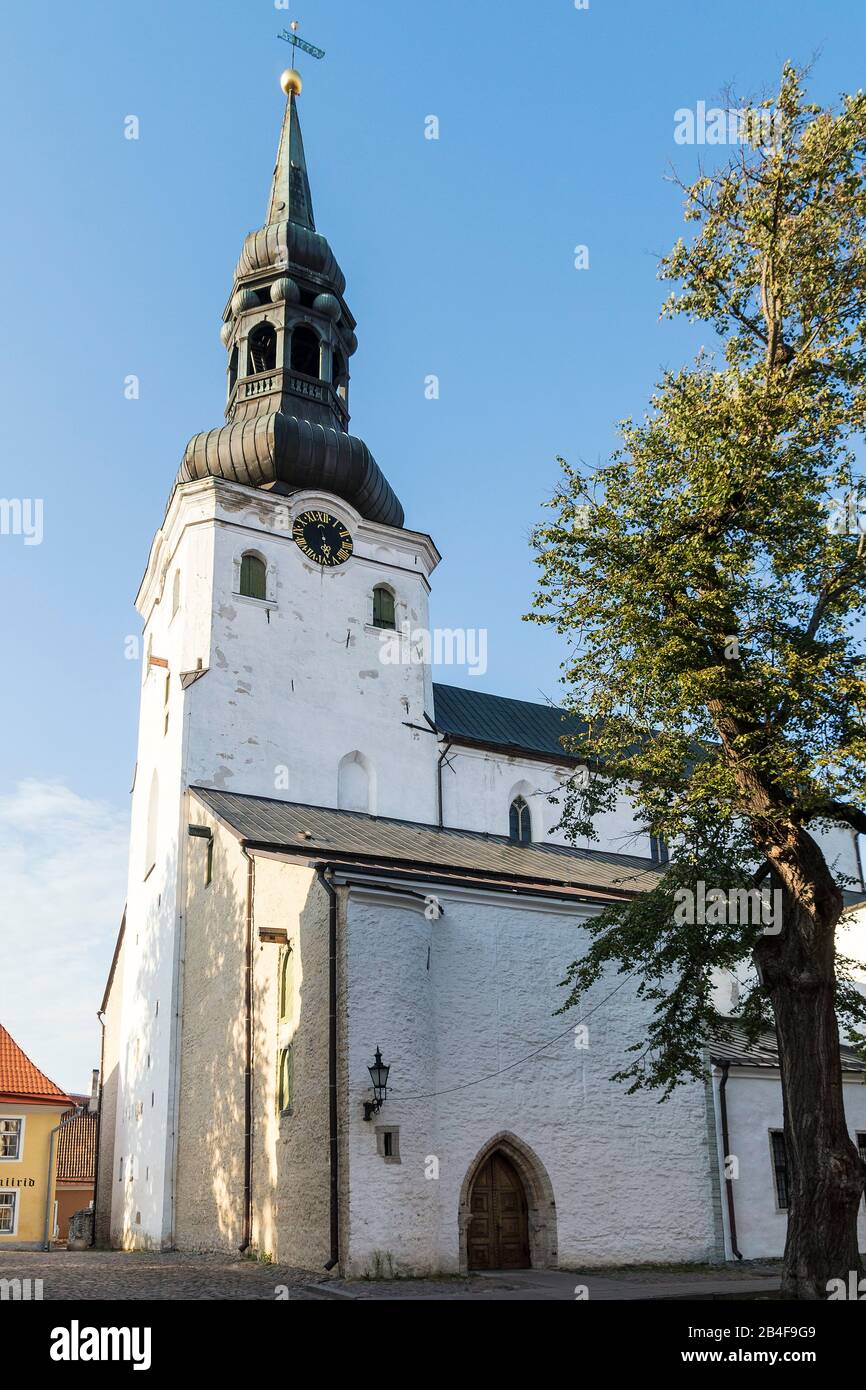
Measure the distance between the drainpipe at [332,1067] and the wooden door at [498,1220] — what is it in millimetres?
2679

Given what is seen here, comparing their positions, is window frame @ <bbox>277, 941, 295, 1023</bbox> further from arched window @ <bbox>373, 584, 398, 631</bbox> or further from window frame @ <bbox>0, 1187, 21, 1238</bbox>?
window frame @ <bbox>0, 1187, 21, 1238</bbox>

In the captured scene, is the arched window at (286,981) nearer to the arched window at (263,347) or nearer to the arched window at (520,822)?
the arched window at (520,822)

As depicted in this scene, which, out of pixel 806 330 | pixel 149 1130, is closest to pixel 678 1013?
pixel 806 330

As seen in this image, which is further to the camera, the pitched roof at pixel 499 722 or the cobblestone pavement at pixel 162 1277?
the pitched roof at pixel 499 722

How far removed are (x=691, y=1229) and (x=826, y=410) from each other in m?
12.5

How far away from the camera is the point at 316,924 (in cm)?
1675

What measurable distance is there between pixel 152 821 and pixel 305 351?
37.8 ft

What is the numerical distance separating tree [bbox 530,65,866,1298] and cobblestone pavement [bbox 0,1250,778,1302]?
8.85ft

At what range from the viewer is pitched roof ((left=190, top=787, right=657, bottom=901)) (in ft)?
63.0

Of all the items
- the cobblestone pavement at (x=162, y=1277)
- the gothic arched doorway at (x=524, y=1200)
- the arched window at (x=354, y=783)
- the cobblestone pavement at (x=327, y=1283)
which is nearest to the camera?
the cobblestone pavement at (x=162, y=1277)

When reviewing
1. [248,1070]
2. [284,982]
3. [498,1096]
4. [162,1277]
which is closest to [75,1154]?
[248,1070]

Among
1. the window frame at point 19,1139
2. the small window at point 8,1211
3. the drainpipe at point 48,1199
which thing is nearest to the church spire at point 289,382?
the window frame at point 19,1139

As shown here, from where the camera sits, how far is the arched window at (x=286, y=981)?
1730cm

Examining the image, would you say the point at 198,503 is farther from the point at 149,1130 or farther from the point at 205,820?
the point at 149,1130
